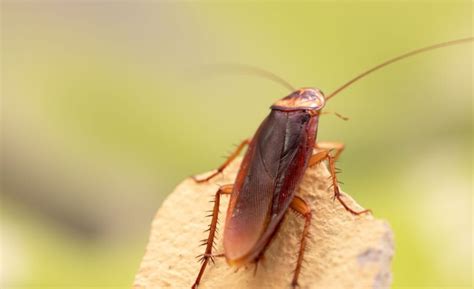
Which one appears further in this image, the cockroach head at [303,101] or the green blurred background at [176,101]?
the green blurred background at [176,101]

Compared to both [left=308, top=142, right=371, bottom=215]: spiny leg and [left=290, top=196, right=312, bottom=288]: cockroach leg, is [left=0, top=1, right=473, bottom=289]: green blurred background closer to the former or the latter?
[left=308, top=142, right=371, bottom=215]: spiny leg

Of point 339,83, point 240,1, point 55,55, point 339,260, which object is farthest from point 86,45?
point 339,260

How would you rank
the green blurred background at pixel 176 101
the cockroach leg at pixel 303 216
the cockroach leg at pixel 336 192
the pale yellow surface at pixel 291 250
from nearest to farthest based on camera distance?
the pale yellow surface at pixel 291 250, the cockroach leg at pixel 303 216, the cockroach leg at pixel 336 192, the green blurred background at pixel 176 101

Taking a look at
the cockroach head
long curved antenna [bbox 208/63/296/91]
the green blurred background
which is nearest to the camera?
the cockroach head

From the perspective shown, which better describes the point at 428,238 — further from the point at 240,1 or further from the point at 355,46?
the point at 240,1

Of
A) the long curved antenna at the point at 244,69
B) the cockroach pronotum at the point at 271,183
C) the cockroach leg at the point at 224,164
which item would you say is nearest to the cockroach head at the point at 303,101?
the cockroach pronotum at the point at 271,183

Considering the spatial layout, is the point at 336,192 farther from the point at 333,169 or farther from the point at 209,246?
the point at 209,246

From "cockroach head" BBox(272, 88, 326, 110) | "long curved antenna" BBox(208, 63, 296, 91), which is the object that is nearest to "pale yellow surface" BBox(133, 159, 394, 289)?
"cockroach head" BBox(272, 88, 326, 110)

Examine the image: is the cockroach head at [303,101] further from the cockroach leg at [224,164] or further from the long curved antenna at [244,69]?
the long curved antenna at [244,69]
